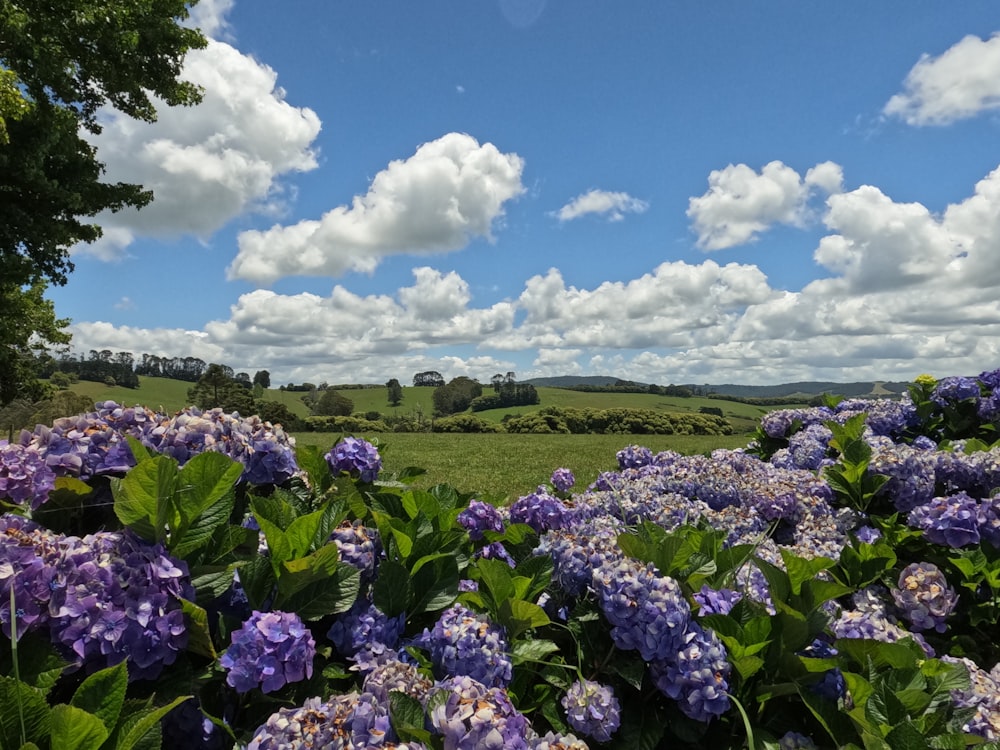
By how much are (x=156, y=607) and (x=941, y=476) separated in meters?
4.00

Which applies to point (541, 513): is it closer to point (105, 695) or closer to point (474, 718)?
point (474, 718)

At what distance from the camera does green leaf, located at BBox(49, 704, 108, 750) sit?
1095 millimetres

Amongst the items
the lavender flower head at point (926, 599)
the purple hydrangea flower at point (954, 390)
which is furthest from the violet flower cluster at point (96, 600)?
the purple hydrangea flower at point (954, 390)

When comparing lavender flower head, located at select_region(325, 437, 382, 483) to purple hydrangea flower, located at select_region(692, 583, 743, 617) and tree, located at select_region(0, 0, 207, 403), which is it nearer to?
purple hydrangea flower, located at select_region(692, 583, 743, 617)

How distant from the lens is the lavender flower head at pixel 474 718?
1.18 m

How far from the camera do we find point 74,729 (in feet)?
3.61

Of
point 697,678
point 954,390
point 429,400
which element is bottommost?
point 429,400

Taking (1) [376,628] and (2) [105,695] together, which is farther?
(1) [376,628]

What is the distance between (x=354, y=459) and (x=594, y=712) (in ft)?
4.97

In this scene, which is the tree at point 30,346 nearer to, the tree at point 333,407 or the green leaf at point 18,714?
the green leaf at point 18,714

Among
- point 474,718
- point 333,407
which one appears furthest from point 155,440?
point 333,407

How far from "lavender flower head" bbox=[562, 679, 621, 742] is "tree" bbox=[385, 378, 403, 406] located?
9143 cm

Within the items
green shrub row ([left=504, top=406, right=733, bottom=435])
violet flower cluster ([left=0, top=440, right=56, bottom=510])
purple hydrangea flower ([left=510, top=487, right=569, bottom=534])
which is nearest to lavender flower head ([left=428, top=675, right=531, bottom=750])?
violet flower cluster ([left=0, top=440, right=56, bottom=510])

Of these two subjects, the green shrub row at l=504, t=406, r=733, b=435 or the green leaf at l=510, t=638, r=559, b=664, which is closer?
the green leaf at l=510, t=638, r=559, b=664
